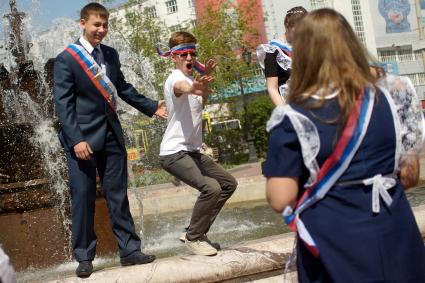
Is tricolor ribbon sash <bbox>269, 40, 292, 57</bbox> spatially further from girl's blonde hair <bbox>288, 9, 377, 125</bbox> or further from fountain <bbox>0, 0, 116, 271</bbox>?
fountain <bbox>0, 0, 116, 271</bbox>

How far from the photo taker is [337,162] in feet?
8.23

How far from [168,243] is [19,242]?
1.98 metres

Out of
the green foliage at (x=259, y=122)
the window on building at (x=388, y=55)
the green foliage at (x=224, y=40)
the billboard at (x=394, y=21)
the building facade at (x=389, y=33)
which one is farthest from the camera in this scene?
the window on building at (x=388, y=55)

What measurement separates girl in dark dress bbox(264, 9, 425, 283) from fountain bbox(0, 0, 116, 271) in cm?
428

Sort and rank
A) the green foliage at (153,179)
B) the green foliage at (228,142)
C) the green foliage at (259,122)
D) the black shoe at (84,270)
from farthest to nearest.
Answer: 1. the green foliage at (228,142)
2. the green foliage at (259,122)
3. the green foliage at (153,179)
4. the black shoe at (84,270)

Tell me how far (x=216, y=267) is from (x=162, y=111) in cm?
127

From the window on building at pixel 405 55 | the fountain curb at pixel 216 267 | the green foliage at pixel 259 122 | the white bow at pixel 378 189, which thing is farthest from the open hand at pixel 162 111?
the window on building at pixel 405 55

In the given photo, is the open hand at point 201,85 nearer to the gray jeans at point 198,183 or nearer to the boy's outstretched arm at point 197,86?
the boy's outstretched arm at point 197,86

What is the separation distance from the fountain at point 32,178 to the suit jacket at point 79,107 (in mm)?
2010

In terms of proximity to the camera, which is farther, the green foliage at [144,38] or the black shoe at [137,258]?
the green foliage at [144,38]

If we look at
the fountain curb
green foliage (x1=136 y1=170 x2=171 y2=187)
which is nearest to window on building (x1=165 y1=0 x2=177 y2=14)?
green foliage (x1=136 y1=170 x2=171 y2=187)

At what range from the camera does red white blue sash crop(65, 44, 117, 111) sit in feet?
15.1

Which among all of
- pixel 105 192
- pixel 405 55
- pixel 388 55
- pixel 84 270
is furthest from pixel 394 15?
pixel 84 270

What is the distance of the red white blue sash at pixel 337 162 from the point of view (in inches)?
98.0
